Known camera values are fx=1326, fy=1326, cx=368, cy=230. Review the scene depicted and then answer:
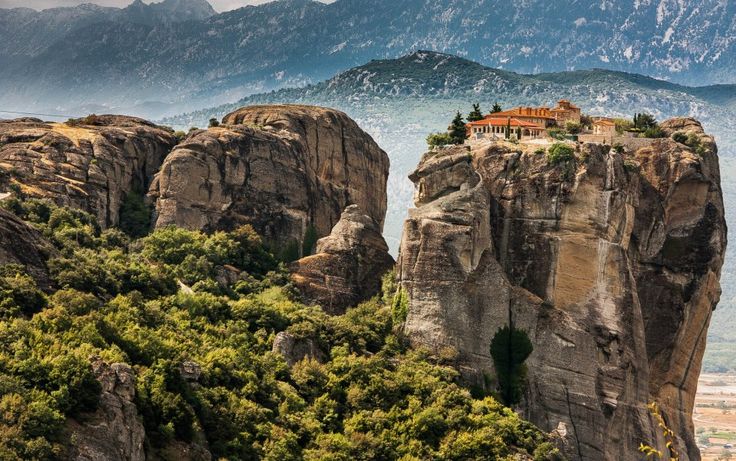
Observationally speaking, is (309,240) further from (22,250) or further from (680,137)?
(22,250)

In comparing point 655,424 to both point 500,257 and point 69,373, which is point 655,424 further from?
point 69,373

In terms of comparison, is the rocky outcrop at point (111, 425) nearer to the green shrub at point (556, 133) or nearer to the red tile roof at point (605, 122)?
the green shrub at point (556, 133)

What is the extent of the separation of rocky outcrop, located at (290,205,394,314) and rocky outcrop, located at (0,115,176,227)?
14.3 m

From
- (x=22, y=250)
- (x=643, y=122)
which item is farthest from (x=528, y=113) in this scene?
(x=22, y=250)

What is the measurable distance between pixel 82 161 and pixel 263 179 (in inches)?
509

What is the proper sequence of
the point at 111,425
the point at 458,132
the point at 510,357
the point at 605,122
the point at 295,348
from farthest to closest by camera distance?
the point at 605,122, the point at 458,132, the point at 510,357, the point at 295,348, the point at 111,425

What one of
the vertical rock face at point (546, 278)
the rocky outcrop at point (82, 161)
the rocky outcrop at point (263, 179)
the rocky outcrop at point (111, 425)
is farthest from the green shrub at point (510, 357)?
the rocky outcrop at point (82, 161)

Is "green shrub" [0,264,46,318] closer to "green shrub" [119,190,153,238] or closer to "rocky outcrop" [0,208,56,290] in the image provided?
"rocky outcrop" [0,208,56,290]

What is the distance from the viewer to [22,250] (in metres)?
70.2

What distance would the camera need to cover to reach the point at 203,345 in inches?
2859

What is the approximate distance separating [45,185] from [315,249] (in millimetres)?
19974

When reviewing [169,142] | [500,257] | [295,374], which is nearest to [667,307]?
Result: [500,257]

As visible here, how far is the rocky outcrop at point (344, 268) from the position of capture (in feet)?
293

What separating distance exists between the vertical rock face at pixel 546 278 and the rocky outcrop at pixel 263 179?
1271 centimetres
